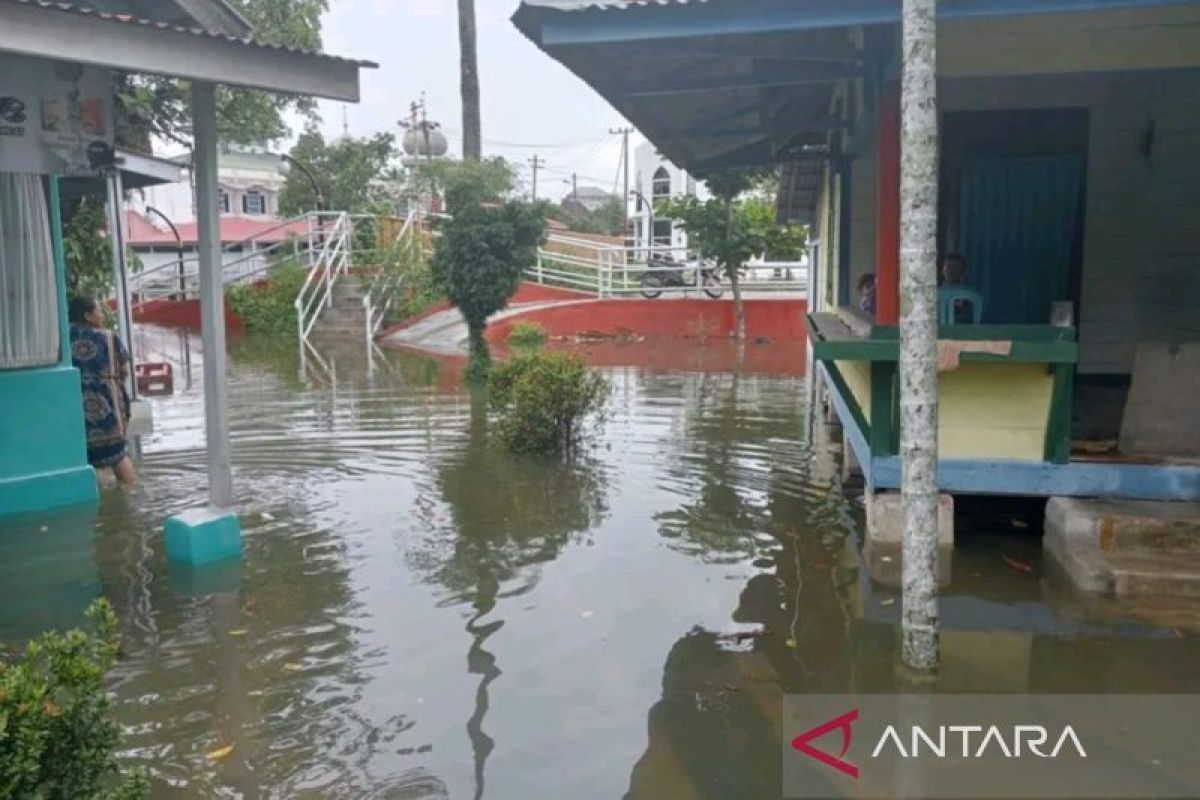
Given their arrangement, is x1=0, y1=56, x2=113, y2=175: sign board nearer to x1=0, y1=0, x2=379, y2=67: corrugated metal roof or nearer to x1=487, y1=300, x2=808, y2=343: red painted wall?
x1=0, y1=0, x2=379, y2=67: corrugated metal roof

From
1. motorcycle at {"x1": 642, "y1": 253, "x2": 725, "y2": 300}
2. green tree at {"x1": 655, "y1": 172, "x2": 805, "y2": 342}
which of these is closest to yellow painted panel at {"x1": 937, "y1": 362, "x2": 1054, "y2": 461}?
green tree at {"x1": 655, "y1": 172, "x2": 805, "y2": 342}

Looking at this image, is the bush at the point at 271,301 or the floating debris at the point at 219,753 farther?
the bush at the point at 271,301

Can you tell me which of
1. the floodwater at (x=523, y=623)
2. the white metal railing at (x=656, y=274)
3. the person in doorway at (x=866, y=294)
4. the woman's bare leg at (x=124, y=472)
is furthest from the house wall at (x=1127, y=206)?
the white metal railing at (x=656, y=274)

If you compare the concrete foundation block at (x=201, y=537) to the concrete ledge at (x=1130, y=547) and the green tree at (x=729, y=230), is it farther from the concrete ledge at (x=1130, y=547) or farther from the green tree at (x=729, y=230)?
the green tree at (x=729, y=230)

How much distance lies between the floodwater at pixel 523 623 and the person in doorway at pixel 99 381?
388mm

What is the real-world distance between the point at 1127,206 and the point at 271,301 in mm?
22364

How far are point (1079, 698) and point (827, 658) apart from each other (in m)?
1.07

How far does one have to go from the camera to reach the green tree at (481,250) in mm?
18047

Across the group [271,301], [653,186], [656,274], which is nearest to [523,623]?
[271,301]

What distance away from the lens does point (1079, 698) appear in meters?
4.36

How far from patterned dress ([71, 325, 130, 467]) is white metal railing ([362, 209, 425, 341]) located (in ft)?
52.1

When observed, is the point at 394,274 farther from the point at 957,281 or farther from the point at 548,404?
the point at 957,281

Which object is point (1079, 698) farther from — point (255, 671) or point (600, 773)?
point (255, 671)

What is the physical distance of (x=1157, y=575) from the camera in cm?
533
